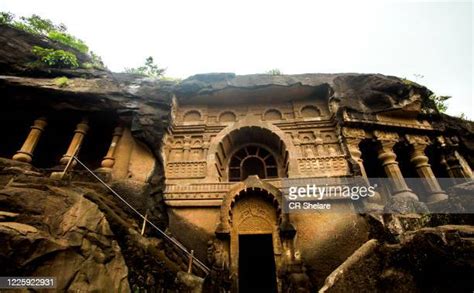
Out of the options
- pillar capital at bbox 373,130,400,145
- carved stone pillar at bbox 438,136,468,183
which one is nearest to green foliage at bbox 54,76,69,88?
pillar capital at bbox 373,130,400,145

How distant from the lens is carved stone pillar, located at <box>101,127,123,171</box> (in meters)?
8.83

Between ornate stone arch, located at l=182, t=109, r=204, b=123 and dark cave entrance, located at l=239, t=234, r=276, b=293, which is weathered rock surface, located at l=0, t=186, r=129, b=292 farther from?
ornate stone arch, located at l=182, t=109, r=204, b=123

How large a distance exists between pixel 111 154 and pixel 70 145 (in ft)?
5.00

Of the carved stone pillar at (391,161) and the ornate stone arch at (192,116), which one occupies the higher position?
the ornate stone arch at (192,116)

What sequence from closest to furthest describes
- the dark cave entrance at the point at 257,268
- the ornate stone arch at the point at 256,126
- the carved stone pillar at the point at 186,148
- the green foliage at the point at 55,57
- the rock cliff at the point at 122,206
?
the rock cliff at the point at 122,206 → the ornate stone arch at the point at 256,126 → the dark cave entrance at the point at 257,268 → the green foliage at the point at 55,57 → the carved stone pillar at the point at 186,148

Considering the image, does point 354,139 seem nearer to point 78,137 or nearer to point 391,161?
point 391,161

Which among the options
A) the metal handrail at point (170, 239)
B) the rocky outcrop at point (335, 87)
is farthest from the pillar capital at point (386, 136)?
the metal handrail at point (170, 239)

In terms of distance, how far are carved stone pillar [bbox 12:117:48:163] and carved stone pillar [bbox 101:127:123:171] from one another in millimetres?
2417

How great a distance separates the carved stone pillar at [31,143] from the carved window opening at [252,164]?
7247 millimetres

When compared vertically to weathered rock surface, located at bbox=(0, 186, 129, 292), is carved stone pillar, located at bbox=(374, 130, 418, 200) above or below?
above

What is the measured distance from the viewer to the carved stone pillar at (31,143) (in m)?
8.46

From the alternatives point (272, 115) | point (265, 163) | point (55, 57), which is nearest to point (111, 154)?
point (55, 57)

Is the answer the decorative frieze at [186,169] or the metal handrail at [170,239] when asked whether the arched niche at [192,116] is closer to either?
the decorative frieze at [186,169]

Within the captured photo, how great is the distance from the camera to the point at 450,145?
10250 mm
